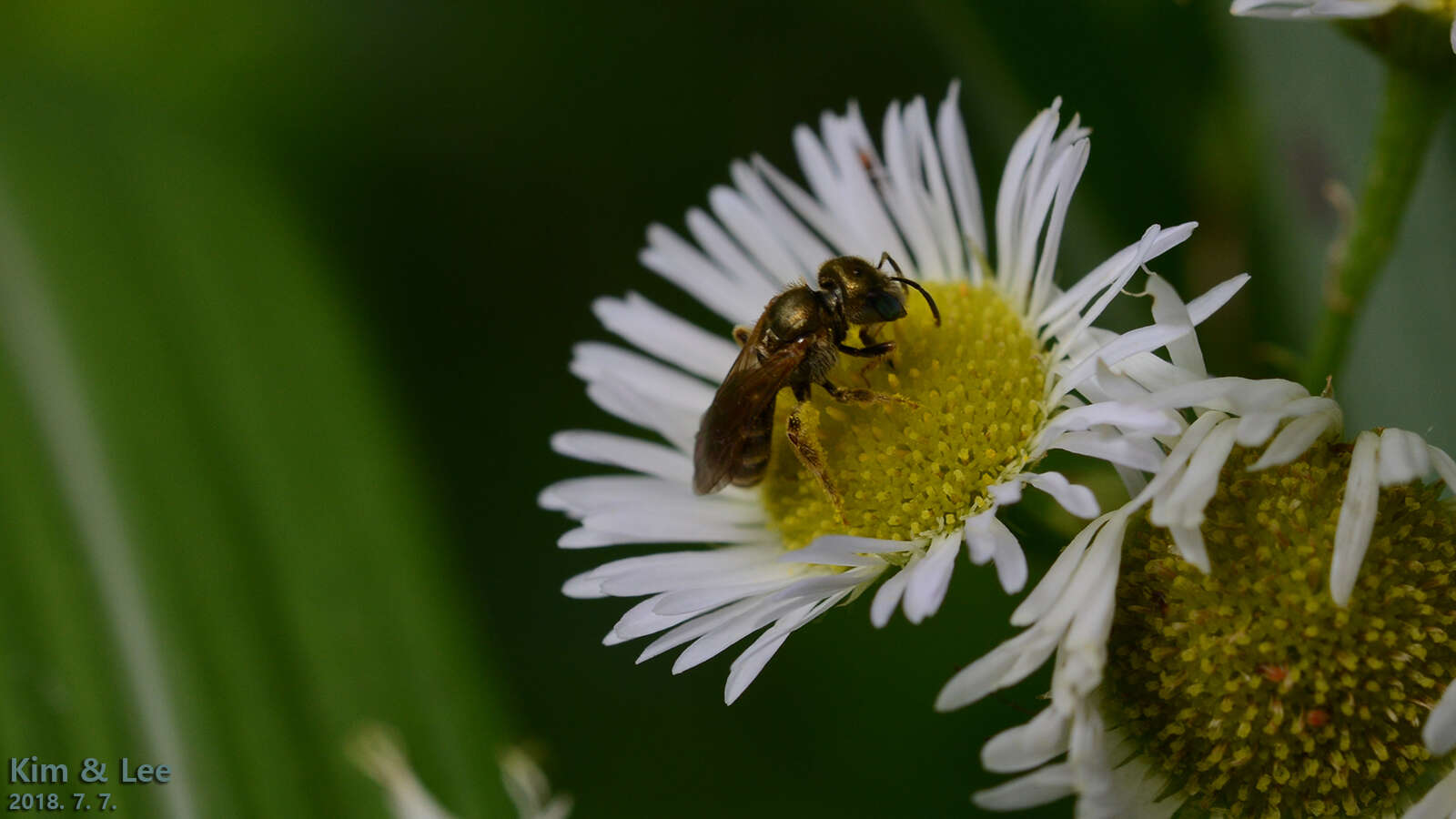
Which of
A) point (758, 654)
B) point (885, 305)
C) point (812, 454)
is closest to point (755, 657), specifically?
point (758, 654)

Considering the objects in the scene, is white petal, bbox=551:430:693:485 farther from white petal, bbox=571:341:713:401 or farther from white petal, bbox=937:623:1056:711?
white petal, bbox=937:623:1056:711

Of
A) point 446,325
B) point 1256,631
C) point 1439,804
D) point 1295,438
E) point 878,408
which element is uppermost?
point 446,325

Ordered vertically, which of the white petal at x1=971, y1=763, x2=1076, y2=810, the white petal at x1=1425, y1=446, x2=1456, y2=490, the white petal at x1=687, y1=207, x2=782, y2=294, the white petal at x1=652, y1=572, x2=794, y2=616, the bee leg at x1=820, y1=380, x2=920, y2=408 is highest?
the white petal at x1=687, y1=207, x2=782, y2=294

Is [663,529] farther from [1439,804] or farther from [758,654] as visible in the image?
[1439,804]

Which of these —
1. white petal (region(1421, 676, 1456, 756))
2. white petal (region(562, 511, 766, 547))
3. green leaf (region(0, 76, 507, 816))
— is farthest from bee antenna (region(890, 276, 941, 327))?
green leaf (region(0, 76, 507, 816))

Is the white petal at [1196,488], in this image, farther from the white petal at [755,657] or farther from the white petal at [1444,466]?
the white petal at [755,657]

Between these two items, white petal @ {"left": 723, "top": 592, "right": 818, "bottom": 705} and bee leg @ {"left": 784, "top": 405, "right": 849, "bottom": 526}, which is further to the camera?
bee leg @ {"left": 784, "top": 405, "right": 849, "bottom": 526}

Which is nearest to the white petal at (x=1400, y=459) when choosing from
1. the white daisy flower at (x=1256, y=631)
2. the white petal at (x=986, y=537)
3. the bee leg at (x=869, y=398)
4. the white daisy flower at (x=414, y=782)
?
the white daisy flower at (x=1256, y=631)
